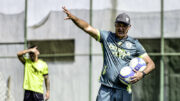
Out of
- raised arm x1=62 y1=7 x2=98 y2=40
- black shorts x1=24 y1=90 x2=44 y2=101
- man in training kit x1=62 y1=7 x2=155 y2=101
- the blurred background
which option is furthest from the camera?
the blurred background

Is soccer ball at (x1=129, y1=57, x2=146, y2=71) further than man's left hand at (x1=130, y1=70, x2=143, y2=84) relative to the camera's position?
Yes

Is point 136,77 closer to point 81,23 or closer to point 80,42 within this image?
point 81,23

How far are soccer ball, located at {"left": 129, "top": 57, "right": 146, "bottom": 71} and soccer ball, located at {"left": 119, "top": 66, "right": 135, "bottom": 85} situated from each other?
0.36ft

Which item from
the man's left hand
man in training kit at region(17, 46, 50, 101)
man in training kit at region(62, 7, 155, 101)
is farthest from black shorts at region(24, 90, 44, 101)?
the man's left hand

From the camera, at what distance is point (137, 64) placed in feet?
21.1

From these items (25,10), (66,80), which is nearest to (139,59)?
(66,80)

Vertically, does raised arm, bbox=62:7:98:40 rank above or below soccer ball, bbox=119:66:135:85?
above

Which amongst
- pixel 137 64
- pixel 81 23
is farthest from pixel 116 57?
pixel 81 23

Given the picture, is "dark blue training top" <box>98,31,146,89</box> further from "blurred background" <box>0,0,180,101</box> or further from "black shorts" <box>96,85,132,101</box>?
"blurred background" <box>0,0,180,101</box>

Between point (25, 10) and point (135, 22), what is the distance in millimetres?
3276

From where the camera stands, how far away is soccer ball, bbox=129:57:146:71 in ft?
21.0

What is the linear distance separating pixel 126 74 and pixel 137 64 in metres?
0.32

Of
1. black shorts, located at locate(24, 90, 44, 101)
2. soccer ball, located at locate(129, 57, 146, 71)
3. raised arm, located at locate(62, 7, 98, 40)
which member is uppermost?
raised arm, located at locate(62, 7, 98, 40)

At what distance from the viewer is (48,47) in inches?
474
